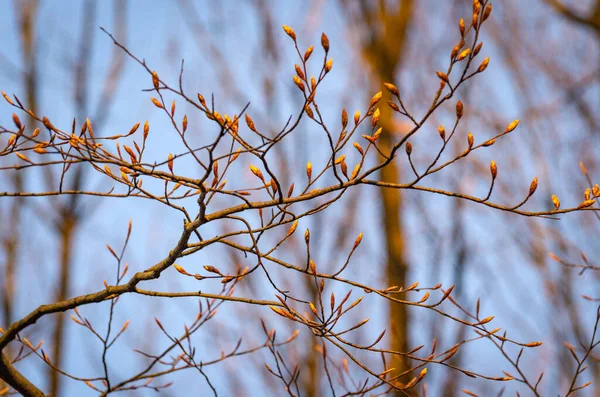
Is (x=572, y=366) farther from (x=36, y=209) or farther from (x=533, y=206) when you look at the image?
(x=36, y=209)

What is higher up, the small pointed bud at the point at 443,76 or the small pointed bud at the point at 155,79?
the small pointed bud at the point at 155,79

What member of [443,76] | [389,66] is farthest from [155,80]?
[389,66]

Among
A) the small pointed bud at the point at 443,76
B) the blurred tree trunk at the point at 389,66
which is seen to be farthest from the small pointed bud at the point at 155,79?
the blurred tree trunk at the point at 389,66

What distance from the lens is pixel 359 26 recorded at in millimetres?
5680

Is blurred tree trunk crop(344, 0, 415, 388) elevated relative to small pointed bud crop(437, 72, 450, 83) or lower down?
elevated

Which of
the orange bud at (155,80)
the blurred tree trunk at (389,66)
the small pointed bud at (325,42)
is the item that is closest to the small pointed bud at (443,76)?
the small pointed bud at (325,42)

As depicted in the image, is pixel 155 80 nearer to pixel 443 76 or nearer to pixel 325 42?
pixel 325 42

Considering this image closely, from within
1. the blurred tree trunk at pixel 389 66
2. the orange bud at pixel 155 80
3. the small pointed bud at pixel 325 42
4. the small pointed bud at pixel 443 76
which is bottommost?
the small pointed bud at pixel 443 76

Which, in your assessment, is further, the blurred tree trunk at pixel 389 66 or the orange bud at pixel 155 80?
the blurred tree trunk at pixel 389 66

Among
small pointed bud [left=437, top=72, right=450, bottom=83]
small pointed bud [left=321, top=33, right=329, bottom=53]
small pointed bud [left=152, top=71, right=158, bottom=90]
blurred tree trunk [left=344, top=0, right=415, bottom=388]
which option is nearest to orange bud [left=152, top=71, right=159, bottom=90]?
small pointed bud [left=152, top=71, right=158, bottom=90]

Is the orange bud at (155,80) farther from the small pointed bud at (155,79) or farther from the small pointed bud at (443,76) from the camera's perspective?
the small pointed bud at (443,76)

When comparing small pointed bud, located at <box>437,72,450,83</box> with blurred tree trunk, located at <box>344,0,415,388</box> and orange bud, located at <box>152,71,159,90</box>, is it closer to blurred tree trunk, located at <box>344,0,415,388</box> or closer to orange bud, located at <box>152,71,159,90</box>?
orange bud, located at <box>152,71,159,90</box>

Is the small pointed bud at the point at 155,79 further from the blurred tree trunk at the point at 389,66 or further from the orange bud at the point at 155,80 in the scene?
the blurred tree trunk at the point at 389,66

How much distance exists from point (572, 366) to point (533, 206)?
159cm
